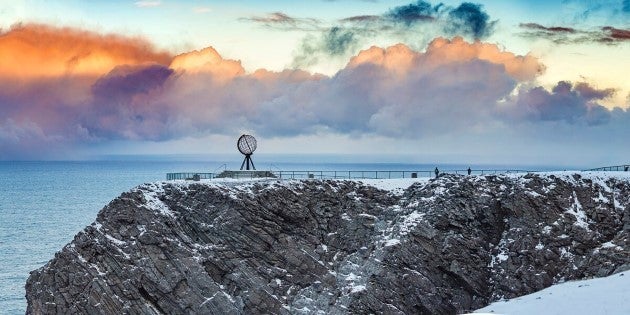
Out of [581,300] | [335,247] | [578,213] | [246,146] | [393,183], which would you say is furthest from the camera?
[246,146]

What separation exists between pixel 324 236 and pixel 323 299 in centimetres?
719

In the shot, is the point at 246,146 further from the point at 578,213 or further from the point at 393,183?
the point at 578,213

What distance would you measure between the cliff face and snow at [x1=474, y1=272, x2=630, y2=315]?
22.1 m

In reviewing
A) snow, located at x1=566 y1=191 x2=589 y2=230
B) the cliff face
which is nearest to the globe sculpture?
the cliff face

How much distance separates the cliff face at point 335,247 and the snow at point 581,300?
22142 millimetres

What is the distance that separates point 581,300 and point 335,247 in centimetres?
3753

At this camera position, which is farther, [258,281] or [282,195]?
[282,195]

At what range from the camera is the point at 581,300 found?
43781mm

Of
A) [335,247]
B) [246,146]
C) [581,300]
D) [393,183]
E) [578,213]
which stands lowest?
[335,247]

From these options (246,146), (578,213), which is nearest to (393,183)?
(246,146)

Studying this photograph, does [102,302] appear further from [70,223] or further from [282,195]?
[70,223]

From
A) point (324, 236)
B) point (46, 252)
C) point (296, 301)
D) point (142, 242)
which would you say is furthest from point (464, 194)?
point (46, 252)

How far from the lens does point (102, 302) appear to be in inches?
2773

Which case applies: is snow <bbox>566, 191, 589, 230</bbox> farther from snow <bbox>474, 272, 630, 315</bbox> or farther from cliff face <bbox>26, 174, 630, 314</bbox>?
snow <bbox>474, 272, 630, 315</bbox>
